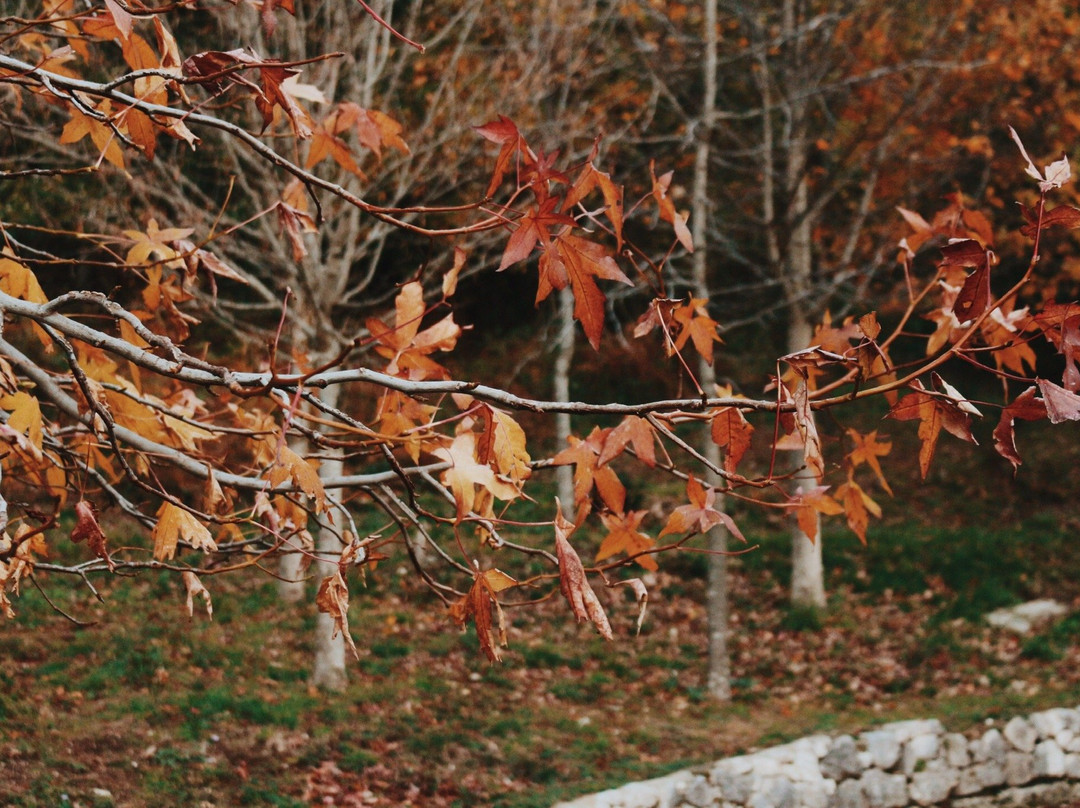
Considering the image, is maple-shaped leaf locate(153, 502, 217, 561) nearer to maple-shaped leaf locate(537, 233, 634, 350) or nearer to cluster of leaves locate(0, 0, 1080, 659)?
cluster of leaves locate(0, 0, 1080, 659)

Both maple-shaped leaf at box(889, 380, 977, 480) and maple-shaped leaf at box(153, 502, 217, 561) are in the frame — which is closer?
maple-shaped leaf at box(889, 380, 977, 480)

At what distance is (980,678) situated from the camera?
668 centimetres

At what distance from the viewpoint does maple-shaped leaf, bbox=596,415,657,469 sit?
4.38 ft

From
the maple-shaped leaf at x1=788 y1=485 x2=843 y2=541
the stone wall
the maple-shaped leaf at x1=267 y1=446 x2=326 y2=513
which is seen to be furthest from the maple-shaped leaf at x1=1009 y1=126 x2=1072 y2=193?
the stone wall

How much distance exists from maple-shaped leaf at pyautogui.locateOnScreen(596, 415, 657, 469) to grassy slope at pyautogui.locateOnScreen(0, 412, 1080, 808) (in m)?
3.35

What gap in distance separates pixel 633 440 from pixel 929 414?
39cm

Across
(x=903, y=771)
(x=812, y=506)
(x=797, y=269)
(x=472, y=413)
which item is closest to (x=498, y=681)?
(x=903, y=771)

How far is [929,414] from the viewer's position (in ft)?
4.12

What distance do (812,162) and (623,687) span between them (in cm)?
537

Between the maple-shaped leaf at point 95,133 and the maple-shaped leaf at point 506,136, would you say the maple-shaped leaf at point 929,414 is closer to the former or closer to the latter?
the maple-shaped leaf at point 506,136

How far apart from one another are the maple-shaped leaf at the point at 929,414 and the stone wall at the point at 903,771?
3.67 m

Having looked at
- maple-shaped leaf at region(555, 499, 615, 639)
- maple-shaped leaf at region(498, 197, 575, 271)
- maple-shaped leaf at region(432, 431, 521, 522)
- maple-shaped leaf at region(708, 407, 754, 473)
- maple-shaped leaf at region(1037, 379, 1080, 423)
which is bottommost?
maple-shaped leaf at region(555, 499, 615, 639)

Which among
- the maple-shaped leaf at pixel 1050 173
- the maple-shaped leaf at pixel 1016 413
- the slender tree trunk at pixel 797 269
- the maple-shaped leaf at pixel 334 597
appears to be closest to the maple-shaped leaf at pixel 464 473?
the maple-shaped leaf at pixel 334 597

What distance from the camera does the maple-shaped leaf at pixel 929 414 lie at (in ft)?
3.98
